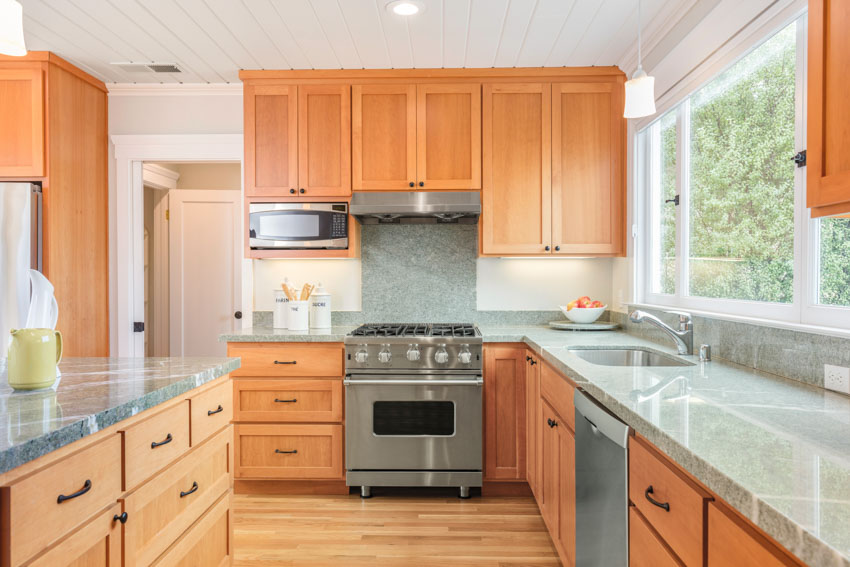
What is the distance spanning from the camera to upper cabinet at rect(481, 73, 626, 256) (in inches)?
126

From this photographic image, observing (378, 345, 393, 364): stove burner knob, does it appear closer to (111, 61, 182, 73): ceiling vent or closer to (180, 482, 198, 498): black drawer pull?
(180, 482, 198, 498): black drawer pull

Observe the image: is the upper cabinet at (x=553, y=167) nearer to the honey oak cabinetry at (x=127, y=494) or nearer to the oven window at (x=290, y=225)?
the oven window at (x=290, y=225)

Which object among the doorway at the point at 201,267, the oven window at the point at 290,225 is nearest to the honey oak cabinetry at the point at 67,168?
the doorway at the point at 201,267

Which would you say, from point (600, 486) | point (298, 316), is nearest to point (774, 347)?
point (600, 486)

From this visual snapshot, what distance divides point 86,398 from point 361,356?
1.65m

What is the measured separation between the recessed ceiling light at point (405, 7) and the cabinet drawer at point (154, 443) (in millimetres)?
1928

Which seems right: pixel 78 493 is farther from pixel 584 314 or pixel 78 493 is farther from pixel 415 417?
pixel 584 314

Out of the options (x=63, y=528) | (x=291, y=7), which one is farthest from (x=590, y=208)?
(x=63, y=528)

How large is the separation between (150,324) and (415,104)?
3162 mm

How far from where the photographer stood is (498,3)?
7.93 feet

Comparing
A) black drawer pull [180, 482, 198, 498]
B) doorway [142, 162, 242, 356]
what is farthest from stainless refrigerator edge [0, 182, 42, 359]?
black drawer pull [180, 482, 198, 498]

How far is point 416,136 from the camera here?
320 centimetres

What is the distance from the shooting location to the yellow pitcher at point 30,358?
131 cm

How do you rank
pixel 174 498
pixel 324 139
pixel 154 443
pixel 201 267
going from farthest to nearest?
pixel 201 267
pixel 324 139
pixel 174 498
pixel 154 443
